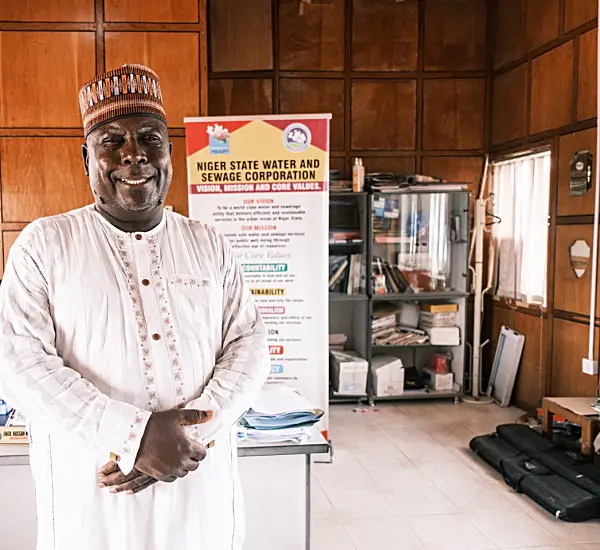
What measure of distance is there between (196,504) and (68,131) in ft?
11.8

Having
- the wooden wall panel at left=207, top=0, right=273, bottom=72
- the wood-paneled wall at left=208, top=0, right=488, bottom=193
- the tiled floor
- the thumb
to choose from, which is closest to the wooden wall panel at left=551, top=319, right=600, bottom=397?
the tiled floor

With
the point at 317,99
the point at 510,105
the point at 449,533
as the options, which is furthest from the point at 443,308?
the point at 449,533

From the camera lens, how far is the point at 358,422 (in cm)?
516

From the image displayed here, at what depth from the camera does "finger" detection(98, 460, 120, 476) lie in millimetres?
1382

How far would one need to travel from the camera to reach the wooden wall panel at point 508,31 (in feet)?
17.8

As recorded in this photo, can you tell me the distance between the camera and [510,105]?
566 cm

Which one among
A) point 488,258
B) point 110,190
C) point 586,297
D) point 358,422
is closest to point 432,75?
point 488,258

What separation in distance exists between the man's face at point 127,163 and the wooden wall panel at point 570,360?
3.72 metres

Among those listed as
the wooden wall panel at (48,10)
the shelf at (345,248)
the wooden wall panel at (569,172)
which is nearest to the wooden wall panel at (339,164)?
the shelf at (345,248)

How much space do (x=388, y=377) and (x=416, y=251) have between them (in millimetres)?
1143

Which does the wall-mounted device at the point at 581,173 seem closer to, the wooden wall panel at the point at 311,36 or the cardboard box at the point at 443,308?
the cardboard box at the point at 443,308

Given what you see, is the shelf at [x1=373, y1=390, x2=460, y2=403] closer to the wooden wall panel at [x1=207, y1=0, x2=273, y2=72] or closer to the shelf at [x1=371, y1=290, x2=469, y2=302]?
the shelf at [x1=371, y1=290, x2=469, y2=302]

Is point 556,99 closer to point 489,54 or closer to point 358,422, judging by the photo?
point 489,54

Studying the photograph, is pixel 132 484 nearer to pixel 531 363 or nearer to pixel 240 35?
pixel 531 363
